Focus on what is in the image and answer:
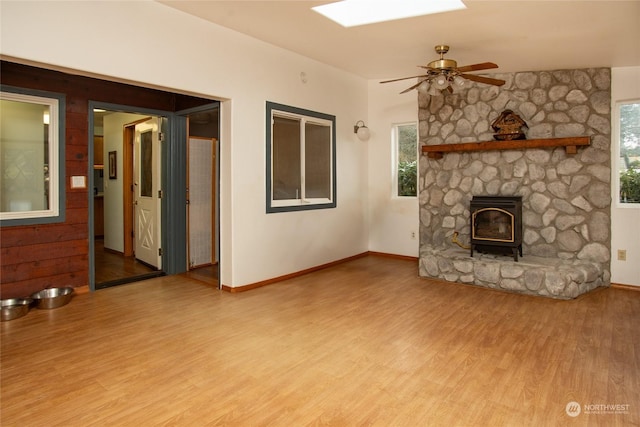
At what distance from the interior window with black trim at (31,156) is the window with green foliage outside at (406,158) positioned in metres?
4.41

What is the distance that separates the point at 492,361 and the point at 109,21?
383 centimetres

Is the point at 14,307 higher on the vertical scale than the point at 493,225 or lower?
lower

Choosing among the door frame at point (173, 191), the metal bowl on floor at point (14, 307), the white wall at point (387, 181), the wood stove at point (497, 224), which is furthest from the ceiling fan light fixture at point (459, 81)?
the metal bowl on floor at point (14, 307)

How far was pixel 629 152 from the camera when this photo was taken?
15.1ft

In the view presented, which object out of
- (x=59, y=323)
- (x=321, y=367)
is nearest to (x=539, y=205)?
(x=321, y=367)

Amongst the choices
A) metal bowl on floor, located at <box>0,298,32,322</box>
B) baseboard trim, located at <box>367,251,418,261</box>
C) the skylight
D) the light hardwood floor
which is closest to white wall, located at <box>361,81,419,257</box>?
baseboard trim, located at <box>367,251,418,261</box>

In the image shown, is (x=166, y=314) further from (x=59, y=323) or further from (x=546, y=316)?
(x=546, y=316)

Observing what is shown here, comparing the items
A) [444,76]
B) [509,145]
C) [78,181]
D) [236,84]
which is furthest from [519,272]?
[78,181]

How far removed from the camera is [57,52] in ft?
9.63

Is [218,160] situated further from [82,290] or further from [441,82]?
[441,82]

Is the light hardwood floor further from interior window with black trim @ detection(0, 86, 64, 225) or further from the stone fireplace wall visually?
interior window with black trim @ detection(0, 86, 64, 225)

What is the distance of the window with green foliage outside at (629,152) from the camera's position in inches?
179

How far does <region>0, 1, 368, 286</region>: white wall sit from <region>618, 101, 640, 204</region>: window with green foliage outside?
3.27 m

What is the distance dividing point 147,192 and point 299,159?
2165 millimetres
